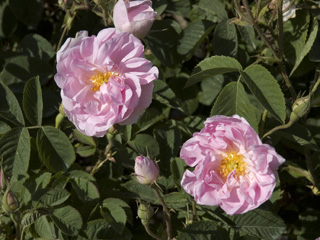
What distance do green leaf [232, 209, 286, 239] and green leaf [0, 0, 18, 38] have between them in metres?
1.20

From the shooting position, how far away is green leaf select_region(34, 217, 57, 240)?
1.45 m

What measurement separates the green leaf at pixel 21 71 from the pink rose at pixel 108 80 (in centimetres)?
47

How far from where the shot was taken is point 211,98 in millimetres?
1946

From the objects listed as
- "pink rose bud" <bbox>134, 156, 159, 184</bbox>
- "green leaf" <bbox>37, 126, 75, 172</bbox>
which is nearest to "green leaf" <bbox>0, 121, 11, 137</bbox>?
"green leaf" <bbox>37, 126, 75, 172</bbox>

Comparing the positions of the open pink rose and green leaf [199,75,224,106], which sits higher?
the open pink rose

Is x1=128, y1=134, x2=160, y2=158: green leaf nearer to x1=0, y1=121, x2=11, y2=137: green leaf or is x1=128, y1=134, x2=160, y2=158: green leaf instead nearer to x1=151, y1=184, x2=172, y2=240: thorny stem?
x1=151, y1=184, x2=172, y2=240: thorny stem

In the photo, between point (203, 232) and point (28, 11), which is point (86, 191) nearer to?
point (203, 232)

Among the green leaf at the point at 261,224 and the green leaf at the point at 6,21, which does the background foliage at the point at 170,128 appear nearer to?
the green leaf at the point at 261,224

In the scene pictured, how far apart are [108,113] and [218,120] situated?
0.85ft

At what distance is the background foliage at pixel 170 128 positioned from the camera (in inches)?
55.7

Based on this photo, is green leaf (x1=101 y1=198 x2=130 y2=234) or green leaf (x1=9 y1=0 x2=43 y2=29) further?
green leaf (x1=9 y1=0 x2=43 y2=29)

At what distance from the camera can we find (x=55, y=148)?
1535 mm

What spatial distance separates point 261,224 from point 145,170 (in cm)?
36

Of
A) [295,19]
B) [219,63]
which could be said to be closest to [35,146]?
[219,63]
